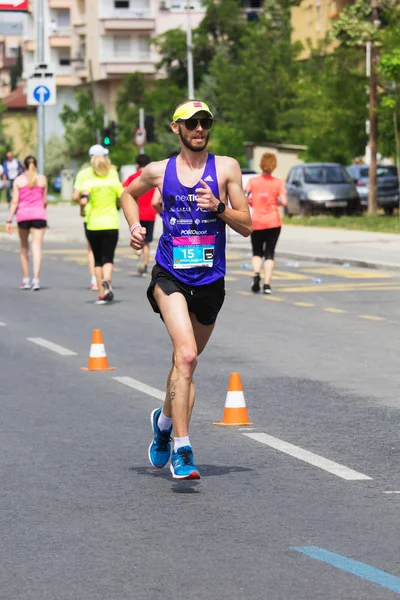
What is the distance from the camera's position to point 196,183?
8352 millimetres

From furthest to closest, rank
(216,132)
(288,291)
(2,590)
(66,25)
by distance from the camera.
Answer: (66,25)
(216,132)
(288,291)
(2,590)

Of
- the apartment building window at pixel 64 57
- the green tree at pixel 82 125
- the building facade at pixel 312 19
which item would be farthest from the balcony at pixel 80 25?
the building facade at pixel 312 19

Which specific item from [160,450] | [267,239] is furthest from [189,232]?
[267,239]

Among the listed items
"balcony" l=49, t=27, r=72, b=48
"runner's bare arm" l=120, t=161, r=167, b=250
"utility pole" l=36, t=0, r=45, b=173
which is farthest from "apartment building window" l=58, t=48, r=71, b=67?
"runner's bare arm" l=120, t=161, r=167, b=250

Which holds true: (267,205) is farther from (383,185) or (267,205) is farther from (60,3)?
(60,3)

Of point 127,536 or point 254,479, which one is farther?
point 254,479

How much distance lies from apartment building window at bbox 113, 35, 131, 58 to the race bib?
96.2 m

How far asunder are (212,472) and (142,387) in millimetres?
3650

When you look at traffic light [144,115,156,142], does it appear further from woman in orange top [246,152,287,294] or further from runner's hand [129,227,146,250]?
runner's hand [129,227,146,250]

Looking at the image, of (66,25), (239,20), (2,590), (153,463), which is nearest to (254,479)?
(153,463)

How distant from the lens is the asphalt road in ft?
20.0

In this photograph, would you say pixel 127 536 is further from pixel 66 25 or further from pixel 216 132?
pixel 66 25

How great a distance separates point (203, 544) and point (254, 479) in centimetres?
159

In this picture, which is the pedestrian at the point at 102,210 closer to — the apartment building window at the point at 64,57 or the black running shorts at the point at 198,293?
the black running shorts at the point at 198,293
